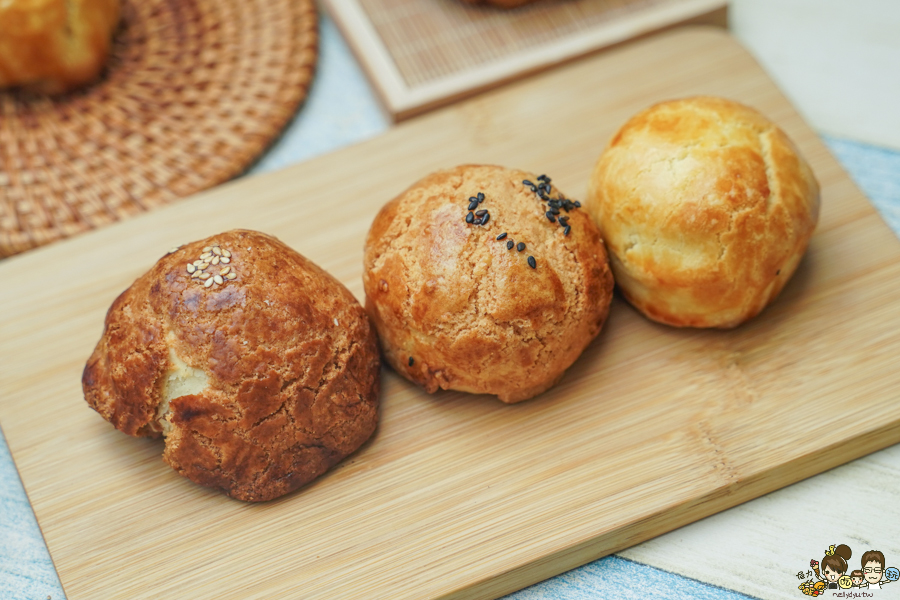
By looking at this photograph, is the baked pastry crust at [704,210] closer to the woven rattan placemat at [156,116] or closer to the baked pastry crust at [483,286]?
the baked pastry crust at [483,286]

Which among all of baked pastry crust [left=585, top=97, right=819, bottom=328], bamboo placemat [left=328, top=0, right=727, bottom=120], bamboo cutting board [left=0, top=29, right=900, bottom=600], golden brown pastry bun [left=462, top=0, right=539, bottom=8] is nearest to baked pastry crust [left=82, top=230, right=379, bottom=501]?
bamboo cutting board [left=0, top=29, right=900, bottom=600]

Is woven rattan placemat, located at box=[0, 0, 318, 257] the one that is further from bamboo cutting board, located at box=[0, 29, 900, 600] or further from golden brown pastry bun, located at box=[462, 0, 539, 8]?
golden brown pastry bun, located at box=[462, 0, 539, 8]

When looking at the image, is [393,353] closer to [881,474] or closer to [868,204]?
[881,474]

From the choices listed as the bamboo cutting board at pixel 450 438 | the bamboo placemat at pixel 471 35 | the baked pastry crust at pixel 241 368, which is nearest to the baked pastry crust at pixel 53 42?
the bamboo cutting board at pixel 450 438

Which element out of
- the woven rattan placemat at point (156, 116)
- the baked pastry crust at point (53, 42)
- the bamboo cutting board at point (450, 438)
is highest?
the baked pastry crust at point (53, 42)

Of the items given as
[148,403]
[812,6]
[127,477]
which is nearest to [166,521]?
[127,477]
